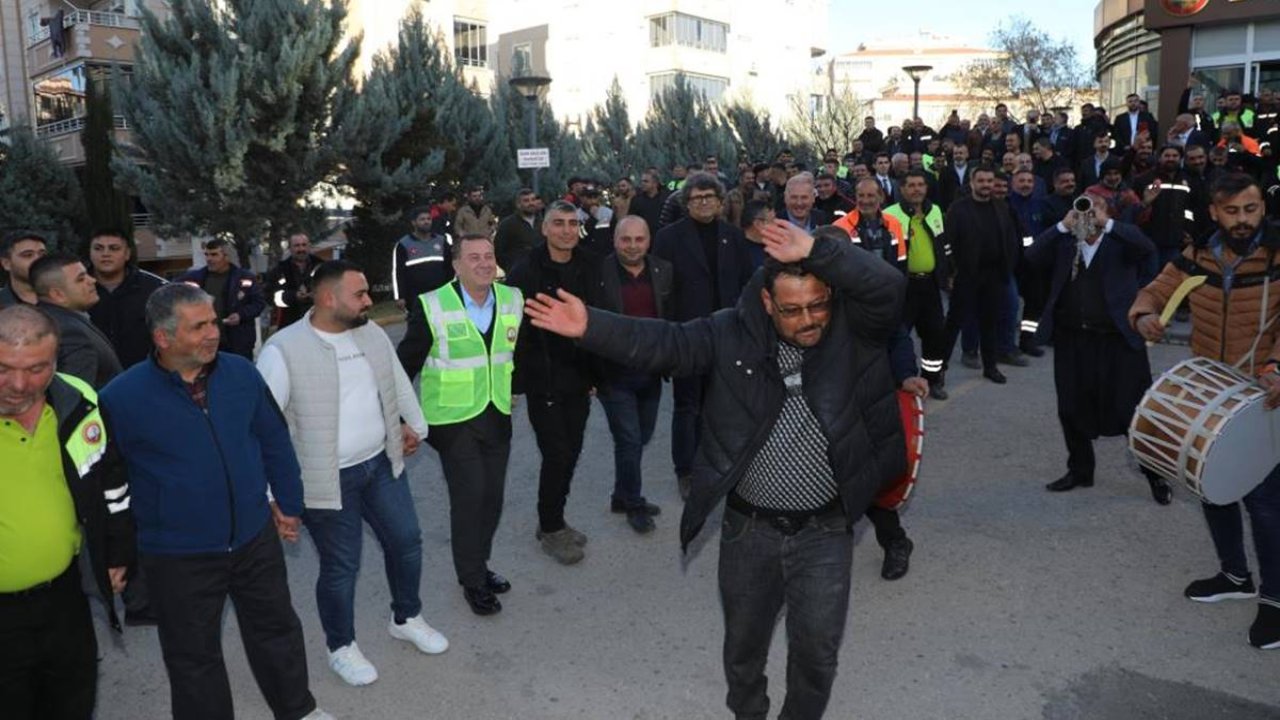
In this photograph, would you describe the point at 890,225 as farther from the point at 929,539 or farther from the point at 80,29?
the point at 80,29

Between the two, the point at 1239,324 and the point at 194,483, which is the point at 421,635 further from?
the point at 1239,324

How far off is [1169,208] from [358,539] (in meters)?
10.2

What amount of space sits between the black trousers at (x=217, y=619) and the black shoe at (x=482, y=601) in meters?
1.34

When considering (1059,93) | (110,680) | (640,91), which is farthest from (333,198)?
(1059,93)

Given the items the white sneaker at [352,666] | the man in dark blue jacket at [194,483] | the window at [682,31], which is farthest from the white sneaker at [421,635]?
the window at [682,31]

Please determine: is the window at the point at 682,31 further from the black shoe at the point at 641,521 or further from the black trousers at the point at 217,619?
the black trousers at the point at 217,619

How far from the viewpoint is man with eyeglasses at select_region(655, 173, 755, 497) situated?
6.81 m

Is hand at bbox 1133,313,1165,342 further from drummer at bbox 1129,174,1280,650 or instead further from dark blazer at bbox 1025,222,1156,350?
dark blazer at bbox 1025,222,1156,350

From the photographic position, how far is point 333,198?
1992 cm

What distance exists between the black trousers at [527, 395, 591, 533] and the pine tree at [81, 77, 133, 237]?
25267mm

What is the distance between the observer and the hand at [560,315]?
3428 millimetres

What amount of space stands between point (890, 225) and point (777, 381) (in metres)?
5.31

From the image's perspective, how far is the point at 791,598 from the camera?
11.7 ft

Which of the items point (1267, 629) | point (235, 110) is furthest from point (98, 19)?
point (1267, 629)
